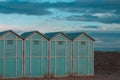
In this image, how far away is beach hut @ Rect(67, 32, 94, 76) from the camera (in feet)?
135

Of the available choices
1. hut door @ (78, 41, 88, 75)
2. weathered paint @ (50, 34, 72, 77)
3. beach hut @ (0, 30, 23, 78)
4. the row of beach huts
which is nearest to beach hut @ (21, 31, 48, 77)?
the row of beach huts

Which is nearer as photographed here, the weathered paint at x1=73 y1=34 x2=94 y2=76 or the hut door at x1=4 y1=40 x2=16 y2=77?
the hut door at x1=4 y1=40 x2=16 y2=77

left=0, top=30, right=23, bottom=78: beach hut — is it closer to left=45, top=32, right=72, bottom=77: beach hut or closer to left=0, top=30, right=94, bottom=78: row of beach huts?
left=0, top=30, right=94, bottom=78: row of beach huts

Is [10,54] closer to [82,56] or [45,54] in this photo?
[45,54]

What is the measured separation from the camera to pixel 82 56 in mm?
41344

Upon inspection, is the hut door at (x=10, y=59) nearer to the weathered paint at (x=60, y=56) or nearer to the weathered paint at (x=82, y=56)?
the weathered paint at (x=60, y=56)

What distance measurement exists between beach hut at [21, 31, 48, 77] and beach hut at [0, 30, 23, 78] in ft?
2.05

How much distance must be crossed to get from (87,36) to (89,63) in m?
2.95

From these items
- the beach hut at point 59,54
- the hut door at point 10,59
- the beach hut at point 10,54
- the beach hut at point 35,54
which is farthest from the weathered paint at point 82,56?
the hut door at point 10,59

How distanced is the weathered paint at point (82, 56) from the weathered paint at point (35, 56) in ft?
11.0

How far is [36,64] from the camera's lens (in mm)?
39250

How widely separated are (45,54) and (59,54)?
157cm

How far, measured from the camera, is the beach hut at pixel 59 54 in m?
40.1

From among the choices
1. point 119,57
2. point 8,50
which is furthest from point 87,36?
point 119,57
